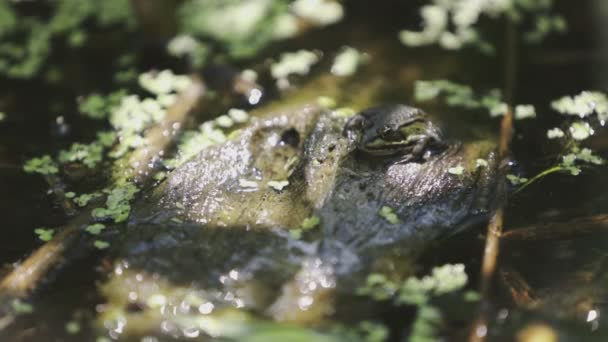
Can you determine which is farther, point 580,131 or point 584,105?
point 584,105

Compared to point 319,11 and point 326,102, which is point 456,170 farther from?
point 319,11

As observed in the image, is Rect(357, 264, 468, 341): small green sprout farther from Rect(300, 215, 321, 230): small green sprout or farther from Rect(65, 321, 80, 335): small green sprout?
Rect(65, 321, 80, 335): small green sprout

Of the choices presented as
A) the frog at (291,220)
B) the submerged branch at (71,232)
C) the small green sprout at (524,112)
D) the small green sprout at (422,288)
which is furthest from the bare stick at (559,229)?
the submerged branch at (71,232)

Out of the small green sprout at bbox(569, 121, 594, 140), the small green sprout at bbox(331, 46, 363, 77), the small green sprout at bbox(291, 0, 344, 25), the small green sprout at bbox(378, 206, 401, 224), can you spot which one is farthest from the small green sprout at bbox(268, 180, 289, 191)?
the small green sprout at bbox(291, 0, 344, 25)

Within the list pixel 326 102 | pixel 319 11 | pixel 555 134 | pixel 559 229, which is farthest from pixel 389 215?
pixel 319 11

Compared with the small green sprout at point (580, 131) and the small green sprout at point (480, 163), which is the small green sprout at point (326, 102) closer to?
the small green sprout at point (480, 163)
